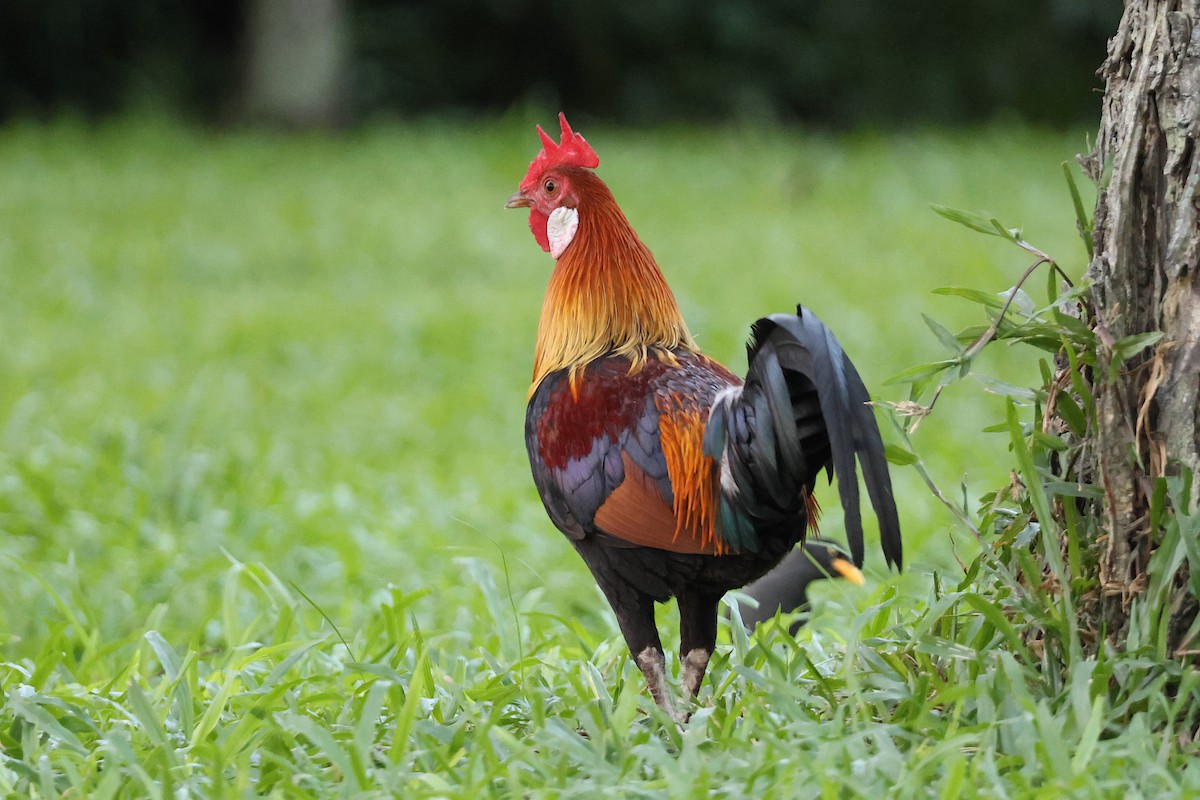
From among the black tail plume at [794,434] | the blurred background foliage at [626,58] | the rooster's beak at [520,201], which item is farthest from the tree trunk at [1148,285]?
the blurred background foliage at [626,58]

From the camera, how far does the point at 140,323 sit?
661cm

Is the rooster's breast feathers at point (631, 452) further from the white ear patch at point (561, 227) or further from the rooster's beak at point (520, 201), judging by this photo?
the rooster's beak at point (520, 201)

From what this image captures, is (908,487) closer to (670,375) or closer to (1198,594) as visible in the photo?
(670,375)

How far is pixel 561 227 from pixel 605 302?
218mm

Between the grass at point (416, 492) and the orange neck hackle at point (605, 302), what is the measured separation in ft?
1.36

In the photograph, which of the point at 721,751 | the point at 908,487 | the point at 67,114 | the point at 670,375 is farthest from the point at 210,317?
the point at 67,114

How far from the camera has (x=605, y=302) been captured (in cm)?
252

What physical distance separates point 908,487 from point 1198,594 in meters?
3.00

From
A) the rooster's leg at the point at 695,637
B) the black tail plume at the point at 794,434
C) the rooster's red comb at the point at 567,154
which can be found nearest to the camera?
the black tail plume at the point at 794,434

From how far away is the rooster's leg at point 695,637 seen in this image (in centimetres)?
238

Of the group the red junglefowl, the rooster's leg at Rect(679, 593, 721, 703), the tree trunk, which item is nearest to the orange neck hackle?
the red junglefowl

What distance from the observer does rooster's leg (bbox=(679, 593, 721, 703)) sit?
2.38 metres

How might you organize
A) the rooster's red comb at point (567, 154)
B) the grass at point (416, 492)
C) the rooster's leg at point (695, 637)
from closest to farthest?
the grass at point (416, 492)
the rooster's leg at point (695, 637)
the rooster's red comb at point (567, 154)

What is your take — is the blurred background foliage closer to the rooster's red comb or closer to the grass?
the grass
